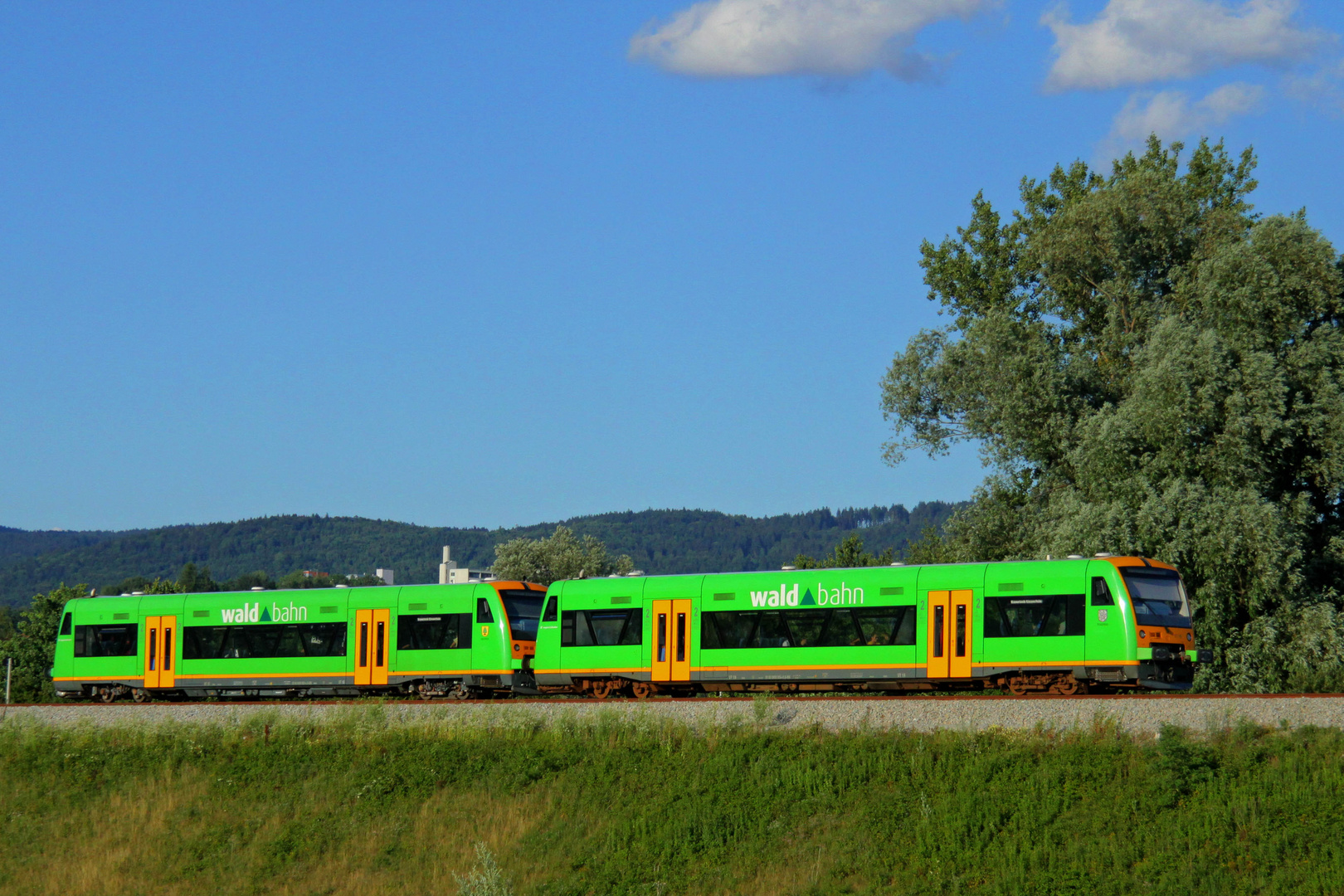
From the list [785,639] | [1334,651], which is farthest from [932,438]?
[785,639]

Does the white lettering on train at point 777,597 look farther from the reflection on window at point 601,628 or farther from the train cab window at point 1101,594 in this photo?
the train cab window at point 1101,594

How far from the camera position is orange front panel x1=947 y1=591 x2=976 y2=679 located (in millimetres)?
28391

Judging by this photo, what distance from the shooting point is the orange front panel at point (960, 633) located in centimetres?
2839

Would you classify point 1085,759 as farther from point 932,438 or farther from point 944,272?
point 944,272

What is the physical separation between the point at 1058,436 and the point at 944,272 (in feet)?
47.0

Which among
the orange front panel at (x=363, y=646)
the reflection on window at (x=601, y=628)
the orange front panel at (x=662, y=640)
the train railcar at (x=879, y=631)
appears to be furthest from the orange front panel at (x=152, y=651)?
the orange front panel at (x=662, y=640)

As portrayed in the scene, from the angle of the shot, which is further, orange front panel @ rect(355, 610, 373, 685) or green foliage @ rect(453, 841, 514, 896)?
orange front panel @ rect(355, 610, 373, 685)

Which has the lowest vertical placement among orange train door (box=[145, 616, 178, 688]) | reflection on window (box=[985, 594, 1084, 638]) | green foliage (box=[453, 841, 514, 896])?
green foliage (box=[453, 841, 514, 896])

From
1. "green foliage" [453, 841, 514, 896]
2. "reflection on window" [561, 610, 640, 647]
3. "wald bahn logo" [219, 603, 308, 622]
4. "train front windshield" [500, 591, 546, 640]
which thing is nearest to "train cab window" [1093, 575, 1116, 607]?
"reflection on window" [561, 610, 640, 647]

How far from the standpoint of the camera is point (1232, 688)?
34.5 meters

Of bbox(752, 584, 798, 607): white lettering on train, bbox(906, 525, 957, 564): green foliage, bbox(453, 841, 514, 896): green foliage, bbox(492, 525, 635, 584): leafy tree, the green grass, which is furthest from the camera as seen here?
bbox(492, 525, 635, 584): leafy tree

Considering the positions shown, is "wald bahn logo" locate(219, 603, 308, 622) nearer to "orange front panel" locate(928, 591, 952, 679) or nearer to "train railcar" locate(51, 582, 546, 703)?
"train railcar" locate(51, 582, 546, 703)

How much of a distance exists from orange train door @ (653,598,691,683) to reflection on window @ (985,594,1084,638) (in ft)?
22.0

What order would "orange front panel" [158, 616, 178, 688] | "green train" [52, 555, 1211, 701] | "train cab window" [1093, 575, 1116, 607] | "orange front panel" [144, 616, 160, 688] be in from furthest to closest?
"orange front panel" [144, 616, 160, 688], "orange front panel" [158, 616, 178, 688], "green train" [52, 555, 1211, 701], "train cab window" [1093, 575, 1116, 607]
